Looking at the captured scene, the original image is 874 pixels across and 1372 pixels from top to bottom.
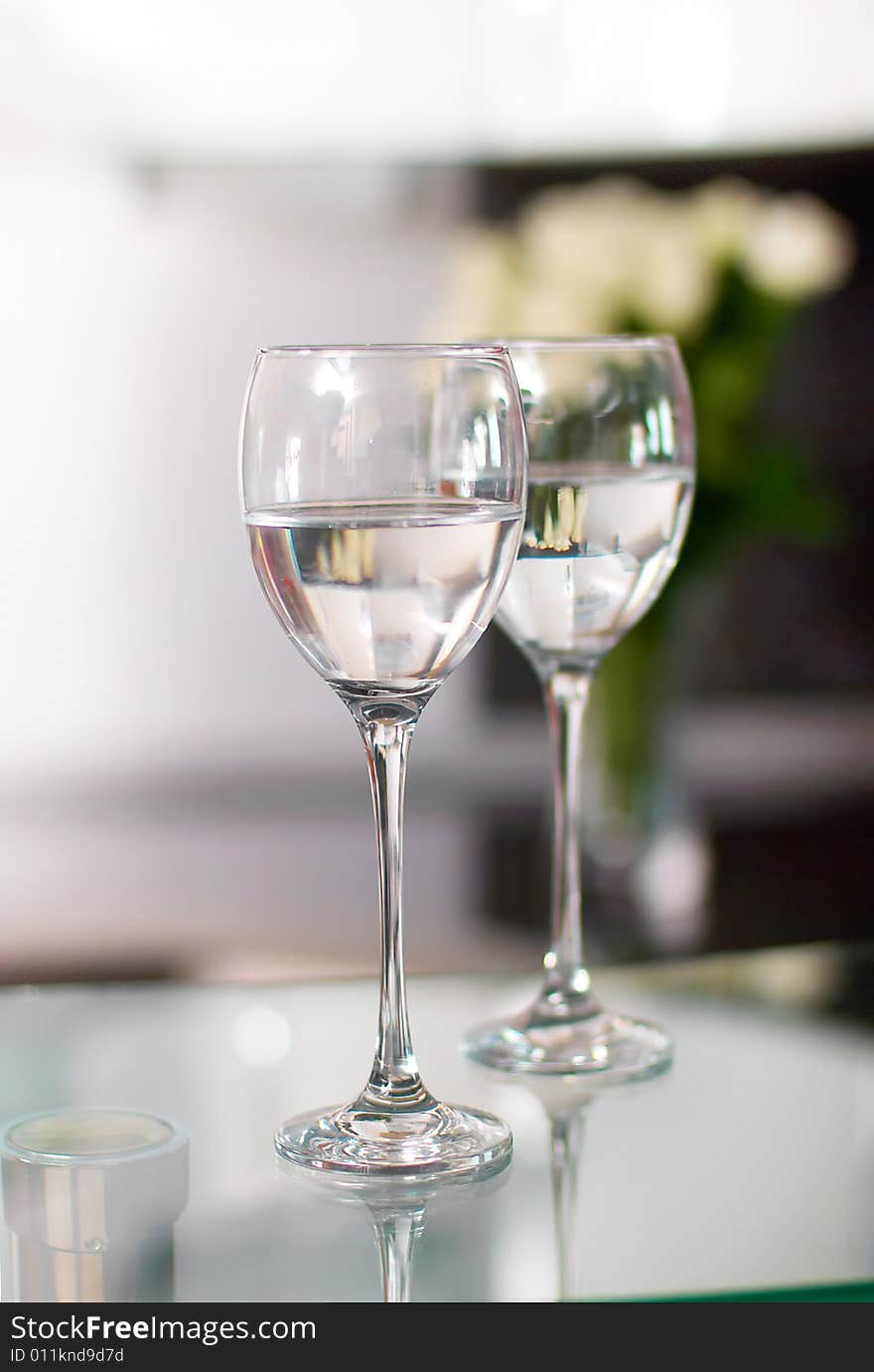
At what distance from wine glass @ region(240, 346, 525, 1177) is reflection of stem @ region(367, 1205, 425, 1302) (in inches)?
1.0

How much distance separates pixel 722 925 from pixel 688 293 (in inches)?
42.3

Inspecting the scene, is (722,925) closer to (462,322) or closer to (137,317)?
(462,322)

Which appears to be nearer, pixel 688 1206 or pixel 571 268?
pixel 688 1206

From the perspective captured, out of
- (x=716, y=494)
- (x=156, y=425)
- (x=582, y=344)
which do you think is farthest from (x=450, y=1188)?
(x=156, y=425)

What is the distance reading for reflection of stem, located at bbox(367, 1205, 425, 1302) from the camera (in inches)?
15.8

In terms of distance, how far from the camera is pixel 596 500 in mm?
563

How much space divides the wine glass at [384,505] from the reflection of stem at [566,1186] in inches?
1.0

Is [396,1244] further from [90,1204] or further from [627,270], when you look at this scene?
[627,270]

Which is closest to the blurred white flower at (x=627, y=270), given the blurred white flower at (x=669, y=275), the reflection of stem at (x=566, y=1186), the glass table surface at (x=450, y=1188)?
the blurred white flower at (x=669, y=275)

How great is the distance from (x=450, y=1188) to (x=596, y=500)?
22cm

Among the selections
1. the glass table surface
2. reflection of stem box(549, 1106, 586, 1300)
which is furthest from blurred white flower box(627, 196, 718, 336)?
reflection of stem box(549, 1106, 586, 1300)

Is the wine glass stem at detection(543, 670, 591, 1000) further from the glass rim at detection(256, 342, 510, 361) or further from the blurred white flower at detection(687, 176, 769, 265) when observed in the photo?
the blurred white flower at detection(687, 176, 769, 265)

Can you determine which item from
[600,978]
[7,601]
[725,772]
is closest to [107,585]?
[7,601]

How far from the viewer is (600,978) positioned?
2.37 feet
